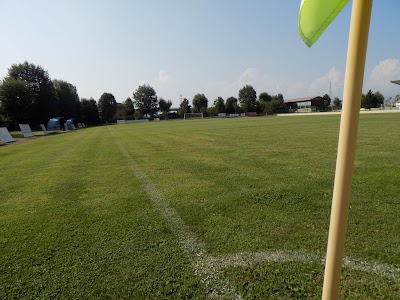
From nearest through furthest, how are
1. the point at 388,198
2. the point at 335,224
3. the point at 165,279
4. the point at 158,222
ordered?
1. the point at 335,224
2. the point at 165,279
3. the point at 158,222
4. the point at 388,198

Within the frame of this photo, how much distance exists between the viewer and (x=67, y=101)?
269 ft

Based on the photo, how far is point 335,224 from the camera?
108cm

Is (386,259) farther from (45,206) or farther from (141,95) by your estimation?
(141,95)

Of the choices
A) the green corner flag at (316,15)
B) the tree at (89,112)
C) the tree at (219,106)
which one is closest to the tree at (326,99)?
the tree at (219,106)

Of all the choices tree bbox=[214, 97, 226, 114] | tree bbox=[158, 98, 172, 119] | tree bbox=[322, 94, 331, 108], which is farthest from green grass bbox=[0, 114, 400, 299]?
tree bbox=[322, 94, 331, 108]

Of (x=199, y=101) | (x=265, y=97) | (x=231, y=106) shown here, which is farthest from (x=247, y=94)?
(x=199, y=101)

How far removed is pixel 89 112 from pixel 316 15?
9970cm

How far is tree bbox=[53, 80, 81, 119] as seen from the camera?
80431 millimetres

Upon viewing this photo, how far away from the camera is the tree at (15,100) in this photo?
52.2m

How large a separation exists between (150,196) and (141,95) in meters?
127

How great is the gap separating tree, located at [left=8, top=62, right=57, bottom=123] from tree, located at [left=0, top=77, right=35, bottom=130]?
323 inches

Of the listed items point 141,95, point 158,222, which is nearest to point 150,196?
point 158,222

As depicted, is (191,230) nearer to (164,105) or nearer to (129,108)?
(129,108)

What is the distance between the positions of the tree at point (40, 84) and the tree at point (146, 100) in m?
55.4
